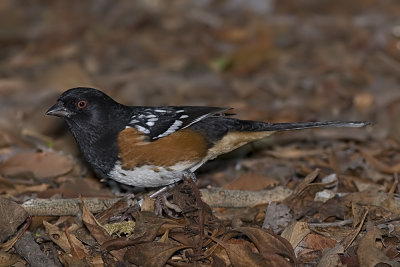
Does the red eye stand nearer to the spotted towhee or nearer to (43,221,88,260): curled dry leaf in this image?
the spotted towhee

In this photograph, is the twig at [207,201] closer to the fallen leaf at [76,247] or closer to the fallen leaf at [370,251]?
the fallen leaf at [76,247]

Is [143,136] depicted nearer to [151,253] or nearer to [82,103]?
[82,103]

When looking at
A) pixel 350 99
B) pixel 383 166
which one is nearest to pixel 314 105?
pixel 350 99

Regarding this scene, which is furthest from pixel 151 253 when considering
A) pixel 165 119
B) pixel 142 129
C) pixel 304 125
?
pixel 304 125

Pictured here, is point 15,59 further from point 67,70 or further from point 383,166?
point 383,166

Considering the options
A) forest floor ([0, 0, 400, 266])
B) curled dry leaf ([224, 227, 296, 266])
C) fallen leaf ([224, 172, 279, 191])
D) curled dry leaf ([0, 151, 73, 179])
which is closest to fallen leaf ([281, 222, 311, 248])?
forest floor ([0, 0, 400, 266])

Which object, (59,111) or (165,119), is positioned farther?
(165,119)
